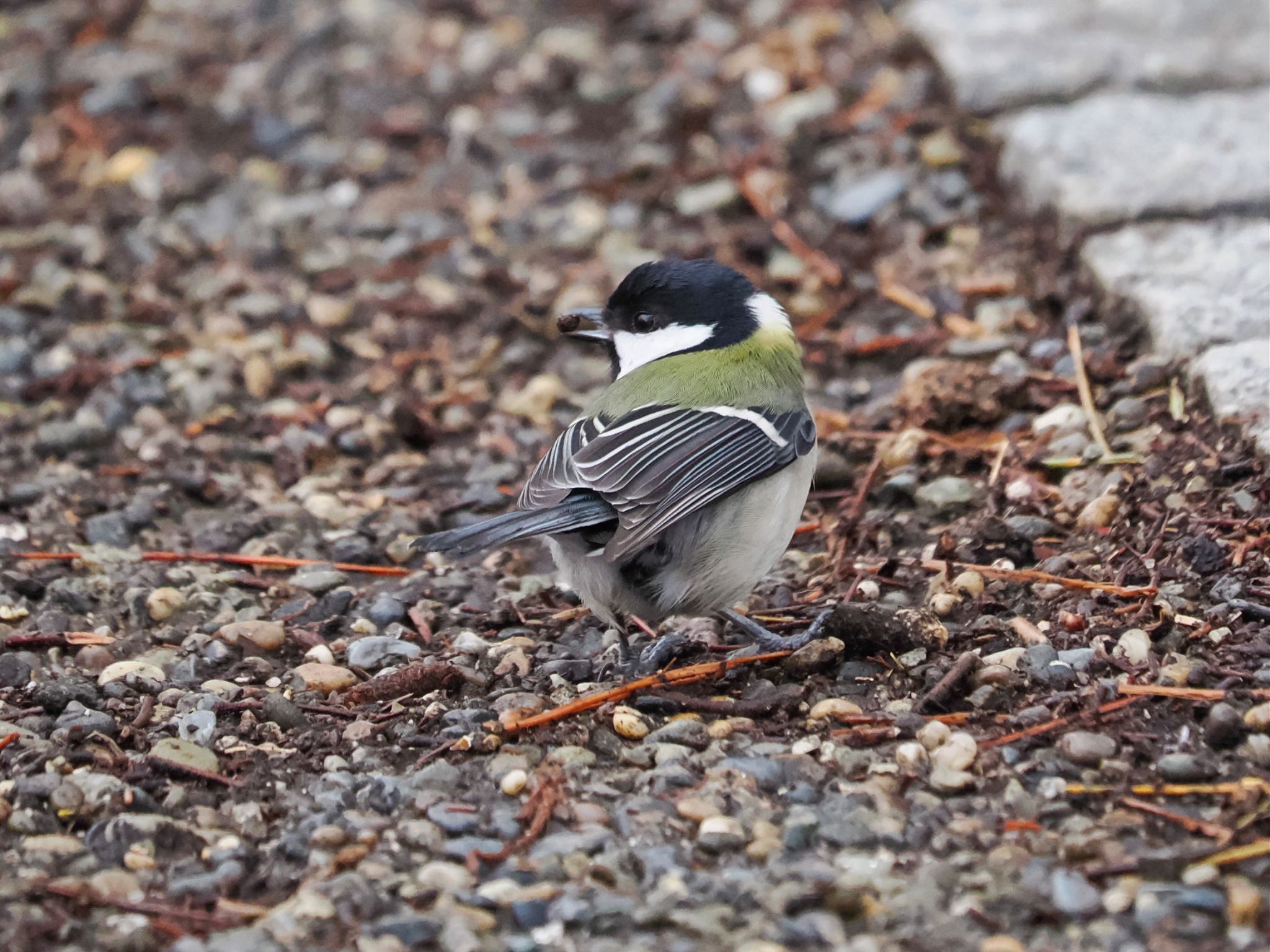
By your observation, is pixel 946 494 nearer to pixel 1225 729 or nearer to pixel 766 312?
pixel 766 312

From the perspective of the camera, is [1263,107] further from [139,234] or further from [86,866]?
[86,866]

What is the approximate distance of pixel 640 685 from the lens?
3.03m

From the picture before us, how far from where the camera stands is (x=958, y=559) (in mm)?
3430

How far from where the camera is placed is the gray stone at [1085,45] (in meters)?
5.06

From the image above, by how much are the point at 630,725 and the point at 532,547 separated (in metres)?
1.15

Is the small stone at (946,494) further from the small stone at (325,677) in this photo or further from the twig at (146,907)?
the twig at (146,907)

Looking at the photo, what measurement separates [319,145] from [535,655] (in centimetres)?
311

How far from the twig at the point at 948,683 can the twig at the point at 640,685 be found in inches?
14.5

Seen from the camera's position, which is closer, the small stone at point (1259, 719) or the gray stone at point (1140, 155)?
the small stone at point (1259, 719)

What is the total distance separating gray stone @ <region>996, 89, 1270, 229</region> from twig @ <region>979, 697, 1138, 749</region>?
6.96ft

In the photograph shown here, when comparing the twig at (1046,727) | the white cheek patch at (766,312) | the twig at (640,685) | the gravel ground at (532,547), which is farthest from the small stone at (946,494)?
the twig at (1046,727)

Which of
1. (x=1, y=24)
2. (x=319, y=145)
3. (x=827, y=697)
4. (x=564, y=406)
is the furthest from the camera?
(x=1, y=24)

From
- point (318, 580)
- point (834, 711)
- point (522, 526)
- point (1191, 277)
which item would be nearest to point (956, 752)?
point (834, 711)

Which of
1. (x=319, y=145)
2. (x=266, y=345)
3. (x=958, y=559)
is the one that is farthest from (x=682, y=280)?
(x=319, y=145)
